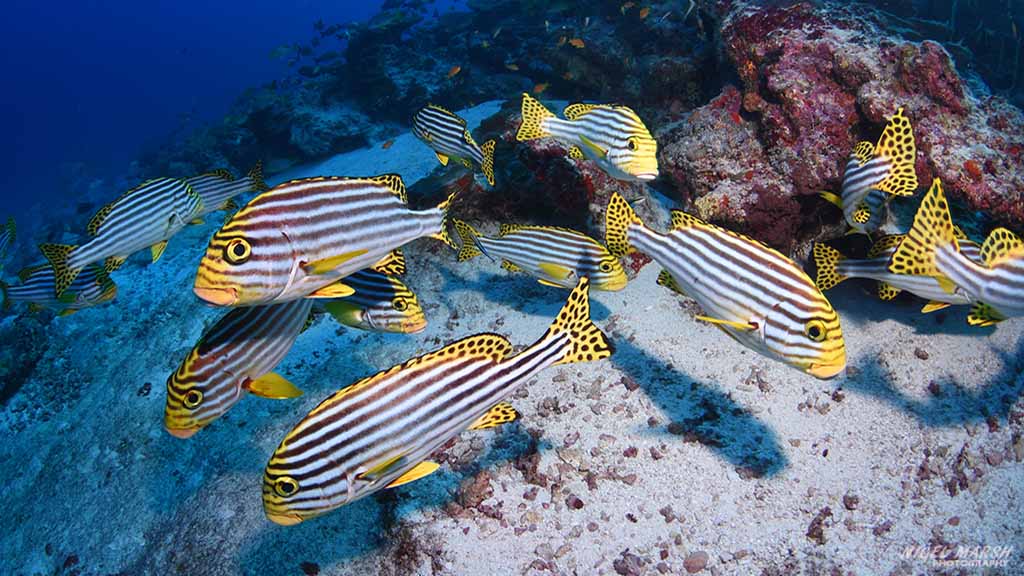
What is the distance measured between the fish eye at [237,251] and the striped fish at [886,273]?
450 centimetres

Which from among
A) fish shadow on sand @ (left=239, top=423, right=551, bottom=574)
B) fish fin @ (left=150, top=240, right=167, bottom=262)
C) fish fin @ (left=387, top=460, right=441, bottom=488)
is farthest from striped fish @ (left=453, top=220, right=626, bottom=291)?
fish fin @ (left=150, top=240, right=167, bottom=262)

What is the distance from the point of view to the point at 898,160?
4391 millimetres

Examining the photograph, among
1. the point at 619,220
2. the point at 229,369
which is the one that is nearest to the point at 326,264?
the point at 229,369

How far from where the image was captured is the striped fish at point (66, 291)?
19.4ft

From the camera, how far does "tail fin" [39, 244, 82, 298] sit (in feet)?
16.7

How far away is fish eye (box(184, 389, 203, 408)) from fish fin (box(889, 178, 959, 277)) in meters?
4.69

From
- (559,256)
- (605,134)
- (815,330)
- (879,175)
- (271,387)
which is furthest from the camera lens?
(559,256)

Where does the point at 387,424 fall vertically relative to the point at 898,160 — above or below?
below

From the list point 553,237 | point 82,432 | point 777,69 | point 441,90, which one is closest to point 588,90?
point 441,90

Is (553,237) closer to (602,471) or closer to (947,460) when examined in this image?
(602,471)

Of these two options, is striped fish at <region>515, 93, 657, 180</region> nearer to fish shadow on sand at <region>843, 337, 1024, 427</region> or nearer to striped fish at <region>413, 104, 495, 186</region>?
striped fish at <region>413, 104, 495, 186</region>

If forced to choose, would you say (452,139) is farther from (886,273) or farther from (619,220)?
(886,273)

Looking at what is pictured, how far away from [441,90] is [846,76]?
12.8 m

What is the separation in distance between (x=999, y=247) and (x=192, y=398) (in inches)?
208
